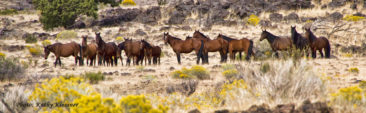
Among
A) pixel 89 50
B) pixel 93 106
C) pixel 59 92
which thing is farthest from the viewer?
pixel 89 50

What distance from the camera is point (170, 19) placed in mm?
40250

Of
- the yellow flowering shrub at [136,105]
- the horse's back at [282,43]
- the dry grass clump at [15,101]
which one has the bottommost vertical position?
the horse's back at [282,43]

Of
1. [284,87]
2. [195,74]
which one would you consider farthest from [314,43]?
[284,87]

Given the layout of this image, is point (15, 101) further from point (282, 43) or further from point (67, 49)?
point (282, 43)

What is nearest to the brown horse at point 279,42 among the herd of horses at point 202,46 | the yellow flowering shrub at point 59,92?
the herd of horses at point 202,46

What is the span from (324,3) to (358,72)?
1339 inches

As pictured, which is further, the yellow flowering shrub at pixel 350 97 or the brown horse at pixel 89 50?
the brown horse at pixel 89 50

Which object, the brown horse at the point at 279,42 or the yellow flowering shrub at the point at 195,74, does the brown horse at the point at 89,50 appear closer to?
the yellow flowering shrub at the point at 195,74

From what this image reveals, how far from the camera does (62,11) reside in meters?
39.8

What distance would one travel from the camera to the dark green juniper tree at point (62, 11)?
3850 cm

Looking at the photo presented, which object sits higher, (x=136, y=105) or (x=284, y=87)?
(x=136, y=105)

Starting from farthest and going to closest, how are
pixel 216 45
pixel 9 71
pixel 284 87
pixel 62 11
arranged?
1. pixel 62 11
2. pixel 216 45
3. pixel 9 71
4. pixel 284 87

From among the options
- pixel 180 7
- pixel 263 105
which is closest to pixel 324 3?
pixel 180 7

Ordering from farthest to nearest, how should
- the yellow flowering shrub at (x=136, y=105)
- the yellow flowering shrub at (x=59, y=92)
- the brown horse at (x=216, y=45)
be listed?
the brown horse at (x=216, y=45) → the yellow flowering shrub at (x=59, y=92) → the yellow flowering shrub at (x=136, y=105)
